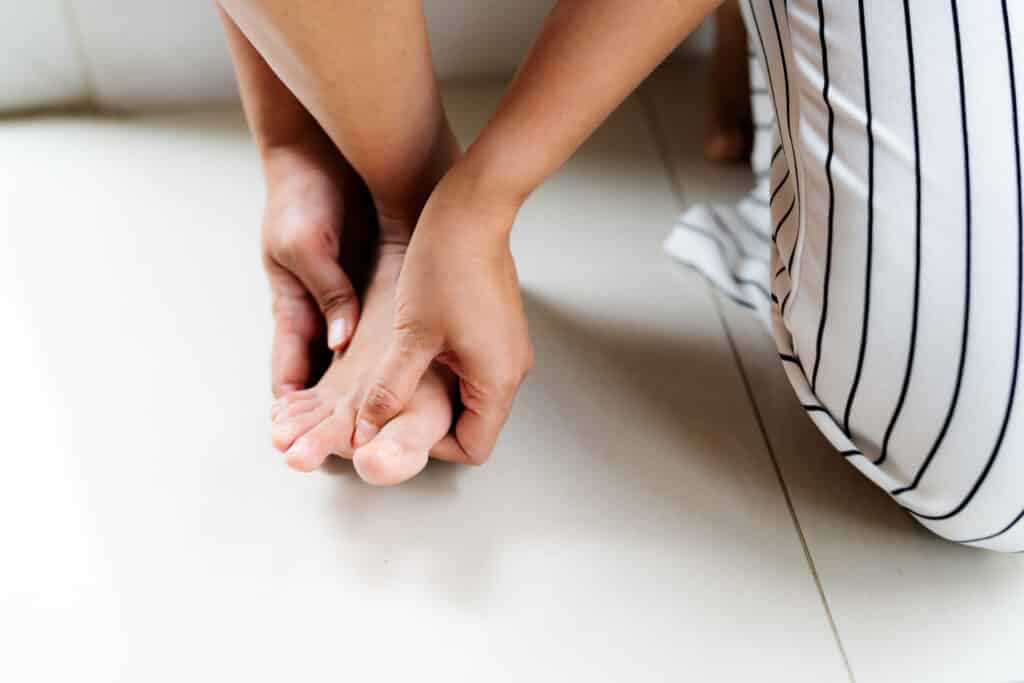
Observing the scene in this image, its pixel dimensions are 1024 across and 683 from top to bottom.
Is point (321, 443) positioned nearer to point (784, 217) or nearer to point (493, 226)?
point (493, 226)

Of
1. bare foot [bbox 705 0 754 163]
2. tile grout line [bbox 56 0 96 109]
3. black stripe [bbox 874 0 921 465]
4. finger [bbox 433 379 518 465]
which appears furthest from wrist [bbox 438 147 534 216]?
tile grout line [bbox 56 0 96 109]

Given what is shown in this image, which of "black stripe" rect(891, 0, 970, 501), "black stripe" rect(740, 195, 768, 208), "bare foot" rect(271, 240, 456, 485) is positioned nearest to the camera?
"black stripe" rect(891, 0, 970, 501)

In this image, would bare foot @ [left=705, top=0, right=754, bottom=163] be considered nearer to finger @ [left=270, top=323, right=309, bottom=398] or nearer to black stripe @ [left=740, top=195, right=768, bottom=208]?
black stripe @ [left=740, top=195, right=768, bottom=208]

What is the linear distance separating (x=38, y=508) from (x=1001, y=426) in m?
0.57

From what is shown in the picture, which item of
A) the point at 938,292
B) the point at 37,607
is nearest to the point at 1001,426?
the point at 938,292

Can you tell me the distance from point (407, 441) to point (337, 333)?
11 cm

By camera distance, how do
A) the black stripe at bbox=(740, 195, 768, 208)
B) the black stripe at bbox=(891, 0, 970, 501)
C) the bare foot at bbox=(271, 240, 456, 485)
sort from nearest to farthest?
the black stripe at bbox=(891, 0, 970, 501) < the bare foot at bbox=(271, 240, 456, 485) < the black stripe at bbox=(740, 195, 768, 208)

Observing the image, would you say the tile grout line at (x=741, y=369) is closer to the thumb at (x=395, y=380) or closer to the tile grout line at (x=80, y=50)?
the thumb at (x=395, y=380)

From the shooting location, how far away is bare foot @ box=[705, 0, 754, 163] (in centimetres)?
91

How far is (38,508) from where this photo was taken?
2.25ft

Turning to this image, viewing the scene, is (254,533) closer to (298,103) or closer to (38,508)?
(38,508)

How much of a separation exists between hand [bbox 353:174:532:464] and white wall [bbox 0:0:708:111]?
0.40 m

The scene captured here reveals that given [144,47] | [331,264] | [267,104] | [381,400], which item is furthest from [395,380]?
[144,47]

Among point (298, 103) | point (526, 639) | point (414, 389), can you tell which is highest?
point (298, 103)
